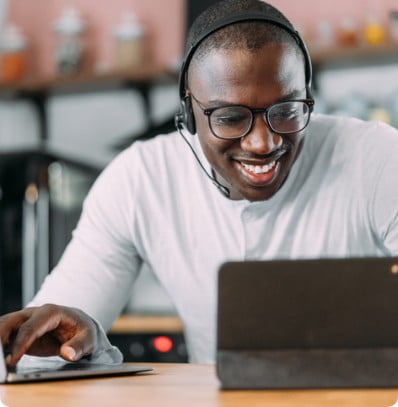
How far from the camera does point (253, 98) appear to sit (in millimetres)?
1440

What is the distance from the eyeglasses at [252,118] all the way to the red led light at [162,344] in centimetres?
148

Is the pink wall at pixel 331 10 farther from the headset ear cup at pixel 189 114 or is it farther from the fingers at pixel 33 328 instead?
the fingers at pixel 33 328

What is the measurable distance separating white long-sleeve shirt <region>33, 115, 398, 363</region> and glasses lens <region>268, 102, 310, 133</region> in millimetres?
204

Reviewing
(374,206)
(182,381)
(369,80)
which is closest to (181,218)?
(374,206)

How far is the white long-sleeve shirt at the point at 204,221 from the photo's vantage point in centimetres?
163

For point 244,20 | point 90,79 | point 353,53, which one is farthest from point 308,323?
point 90,79

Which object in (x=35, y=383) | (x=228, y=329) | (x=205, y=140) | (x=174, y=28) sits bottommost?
(x=35, y=383)

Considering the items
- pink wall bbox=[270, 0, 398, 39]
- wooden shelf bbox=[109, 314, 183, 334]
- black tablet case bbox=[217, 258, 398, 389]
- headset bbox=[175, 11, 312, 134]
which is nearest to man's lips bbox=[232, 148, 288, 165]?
headset bbox=[175, 11, 312, 134]

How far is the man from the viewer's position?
146 cm

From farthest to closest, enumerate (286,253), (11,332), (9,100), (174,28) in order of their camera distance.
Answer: (9,100) → (174,28) → (286,253) → (11,332)

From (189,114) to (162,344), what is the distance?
4.60ft

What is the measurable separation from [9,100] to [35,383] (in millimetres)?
2785

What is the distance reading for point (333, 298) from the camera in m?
0.95

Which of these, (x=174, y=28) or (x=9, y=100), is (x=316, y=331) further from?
(x=9, y=100)
